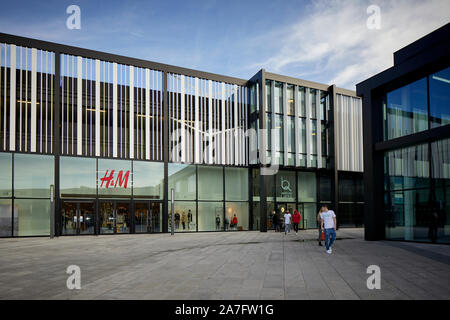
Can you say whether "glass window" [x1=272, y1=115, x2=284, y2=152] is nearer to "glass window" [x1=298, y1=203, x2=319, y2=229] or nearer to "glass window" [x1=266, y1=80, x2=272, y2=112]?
"glass window" [x1=266, y1=80, x2=272, y2=112]

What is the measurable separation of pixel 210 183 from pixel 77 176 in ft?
32.0

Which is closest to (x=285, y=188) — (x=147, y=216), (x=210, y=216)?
(x=210, y=216)

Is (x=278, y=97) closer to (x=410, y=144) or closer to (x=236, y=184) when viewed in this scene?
(x=236, y=184)

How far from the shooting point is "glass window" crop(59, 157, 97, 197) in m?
24.0

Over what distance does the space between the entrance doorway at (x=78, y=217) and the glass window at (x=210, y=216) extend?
7.88 meters

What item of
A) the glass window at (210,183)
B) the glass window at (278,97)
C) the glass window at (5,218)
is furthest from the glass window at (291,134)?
the glass window at (5,218)

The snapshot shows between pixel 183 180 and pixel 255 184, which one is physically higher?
pixel 183 180

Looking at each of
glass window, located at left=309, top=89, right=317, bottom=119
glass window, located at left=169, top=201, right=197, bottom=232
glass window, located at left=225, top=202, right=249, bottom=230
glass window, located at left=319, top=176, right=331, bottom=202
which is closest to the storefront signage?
glass window, located at left=319, top=176, right=331, bottom=202

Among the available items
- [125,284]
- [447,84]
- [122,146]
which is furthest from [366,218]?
[122,146]

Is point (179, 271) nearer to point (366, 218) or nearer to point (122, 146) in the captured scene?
point (366, 218)

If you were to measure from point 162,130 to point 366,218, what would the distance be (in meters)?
15.3

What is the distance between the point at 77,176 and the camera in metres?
24.4

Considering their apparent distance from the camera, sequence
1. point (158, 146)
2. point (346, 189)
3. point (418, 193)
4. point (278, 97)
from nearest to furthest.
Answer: point (418, 193)
point (158, 146)
point (278, 97)
point (346, 189)

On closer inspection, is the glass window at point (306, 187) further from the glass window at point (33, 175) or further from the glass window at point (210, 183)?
the glass window at point (33, 175)
